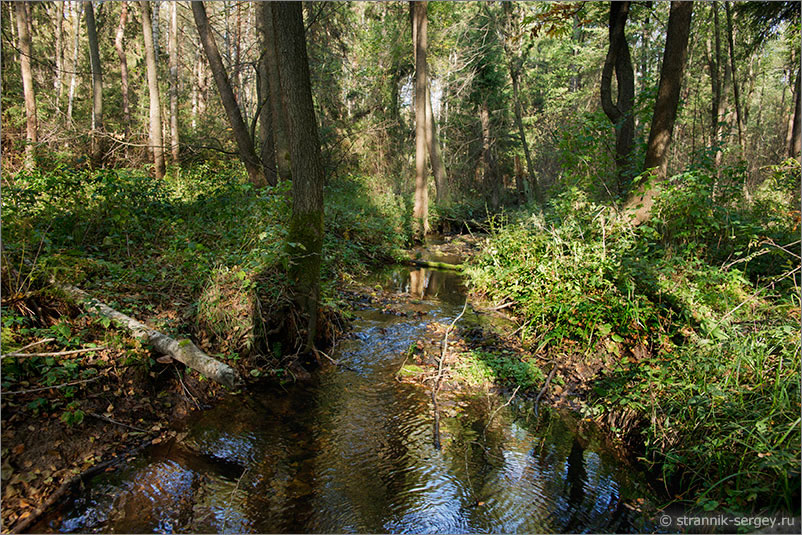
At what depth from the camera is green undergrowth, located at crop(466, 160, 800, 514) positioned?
3479 mm

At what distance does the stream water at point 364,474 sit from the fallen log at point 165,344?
0.62 metres

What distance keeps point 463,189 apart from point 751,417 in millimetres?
25595

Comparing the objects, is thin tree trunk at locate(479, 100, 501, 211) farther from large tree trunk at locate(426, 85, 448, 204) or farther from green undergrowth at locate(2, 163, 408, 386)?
green undergrowth at locate(2, 163, 408, 386)

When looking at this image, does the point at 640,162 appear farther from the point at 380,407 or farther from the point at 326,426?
the point at 326,426

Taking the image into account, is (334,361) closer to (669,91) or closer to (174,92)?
(669,91)

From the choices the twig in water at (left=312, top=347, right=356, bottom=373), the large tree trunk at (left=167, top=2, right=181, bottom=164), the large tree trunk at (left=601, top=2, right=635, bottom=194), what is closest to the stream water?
the twig in water at (left=312, top=347, right=356, bottom=373)

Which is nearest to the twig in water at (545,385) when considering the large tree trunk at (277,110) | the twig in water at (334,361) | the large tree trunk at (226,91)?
the twig in water at (334,361)

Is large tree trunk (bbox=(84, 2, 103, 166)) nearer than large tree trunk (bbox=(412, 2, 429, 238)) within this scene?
Yes

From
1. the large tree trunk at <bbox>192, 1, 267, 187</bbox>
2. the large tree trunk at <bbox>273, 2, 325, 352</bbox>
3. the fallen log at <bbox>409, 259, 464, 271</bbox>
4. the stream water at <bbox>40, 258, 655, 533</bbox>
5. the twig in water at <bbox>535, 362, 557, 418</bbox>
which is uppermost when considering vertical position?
the large tree trunk at <bbox>192, 1, 267, 187</bbox>

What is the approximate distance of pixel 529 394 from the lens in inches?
228

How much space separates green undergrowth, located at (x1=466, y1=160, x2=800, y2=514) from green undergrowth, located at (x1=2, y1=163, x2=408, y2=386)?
3.83 metres

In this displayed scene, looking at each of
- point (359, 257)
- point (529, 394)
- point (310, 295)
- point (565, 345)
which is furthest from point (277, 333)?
point (359, 257)

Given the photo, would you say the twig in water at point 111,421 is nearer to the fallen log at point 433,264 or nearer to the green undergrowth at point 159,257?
the green undergrowth at point 159,257

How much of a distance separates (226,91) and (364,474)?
32.9ft
